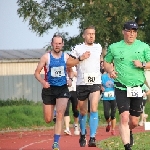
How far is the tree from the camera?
1806 inches

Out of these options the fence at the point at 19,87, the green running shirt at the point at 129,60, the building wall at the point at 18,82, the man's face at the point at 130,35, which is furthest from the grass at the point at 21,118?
the man's face at the point at 130,35

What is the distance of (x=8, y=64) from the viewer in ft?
155

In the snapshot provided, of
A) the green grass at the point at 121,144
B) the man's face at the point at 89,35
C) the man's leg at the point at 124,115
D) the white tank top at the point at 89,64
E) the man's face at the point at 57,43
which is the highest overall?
the man's face at the point at 89,35

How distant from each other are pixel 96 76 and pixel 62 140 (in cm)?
447

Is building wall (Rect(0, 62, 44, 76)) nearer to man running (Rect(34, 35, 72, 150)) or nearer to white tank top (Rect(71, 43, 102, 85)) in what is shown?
white tank top (Rect(71, 43, 102, 85))

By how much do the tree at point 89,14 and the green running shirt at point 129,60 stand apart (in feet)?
100

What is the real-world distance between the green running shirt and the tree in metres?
30.5

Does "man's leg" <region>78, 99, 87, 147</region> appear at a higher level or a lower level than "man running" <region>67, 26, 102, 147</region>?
lower

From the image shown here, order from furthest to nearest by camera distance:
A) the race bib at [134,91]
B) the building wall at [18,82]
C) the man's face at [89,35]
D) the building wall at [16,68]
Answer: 1. the building wall at [16,68]
2. the building wall at [18,82]
3. the man's face at [89,35]
4. the race bib at [134,91]

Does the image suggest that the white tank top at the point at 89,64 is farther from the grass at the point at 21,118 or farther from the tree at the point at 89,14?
the tree at the point at 89,14

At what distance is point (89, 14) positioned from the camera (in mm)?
46000

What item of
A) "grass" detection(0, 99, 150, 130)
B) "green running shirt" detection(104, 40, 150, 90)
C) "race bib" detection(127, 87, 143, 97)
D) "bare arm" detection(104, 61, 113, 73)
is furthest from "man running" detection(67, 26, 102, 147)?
"grass" detection(0, 99, 150, 130)

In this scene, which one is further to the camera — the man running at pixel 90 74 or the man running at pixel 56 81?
the man running at pixel 90 74

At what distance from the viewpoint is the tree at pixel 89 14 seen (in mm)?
45875
